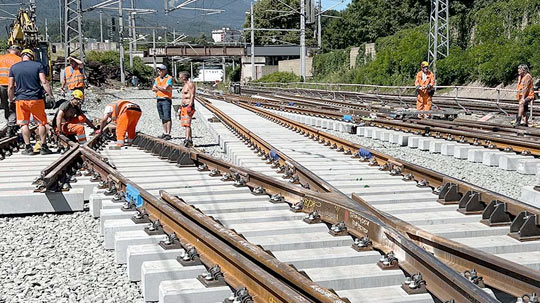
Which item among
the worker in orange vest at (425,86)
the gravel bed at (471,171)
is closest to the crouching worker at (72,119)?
the gravel bed at (471,171)

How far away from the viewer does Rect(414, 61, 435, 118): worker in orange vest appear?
55.6 feet

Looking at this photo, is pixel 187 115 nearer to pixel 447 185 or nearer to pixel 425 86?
pixel 447 185

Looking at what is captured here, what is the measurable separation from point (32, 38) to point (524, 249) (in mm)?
24530

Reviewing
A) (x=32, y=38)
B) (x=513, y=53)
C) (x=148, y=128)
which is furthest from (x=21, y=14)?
(x=513, y=53)

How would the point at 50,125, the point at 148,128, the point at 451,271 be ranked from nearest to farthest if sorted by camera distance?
the point at 451,271
the point at 50,125
the point at 148,128

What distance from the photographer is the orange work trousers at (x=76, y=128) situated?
443 inches

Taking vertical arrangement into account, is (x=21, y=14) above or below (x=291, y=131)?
above

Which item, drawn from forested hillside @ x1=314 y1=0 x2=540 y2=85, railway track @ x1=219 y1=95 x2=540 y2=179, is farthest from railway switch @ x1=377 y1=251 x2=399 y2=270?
forested hillside @ x1=314 y1=0 x2=540 y2=85

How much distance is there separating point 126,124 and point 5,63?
3.53m

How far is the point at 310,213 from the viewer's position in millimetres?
5445

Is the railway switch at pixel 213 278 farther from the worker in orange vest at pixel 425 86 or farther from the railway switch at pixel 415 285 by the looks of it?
the worker in orange vest at pixel 425 86

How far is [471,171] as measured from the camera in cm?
957

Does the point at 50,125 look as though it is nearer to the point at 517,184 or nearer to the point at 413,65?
the point at 517,184

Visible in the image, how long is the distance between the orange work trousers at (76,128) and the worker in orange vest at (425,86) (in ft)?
31.1
